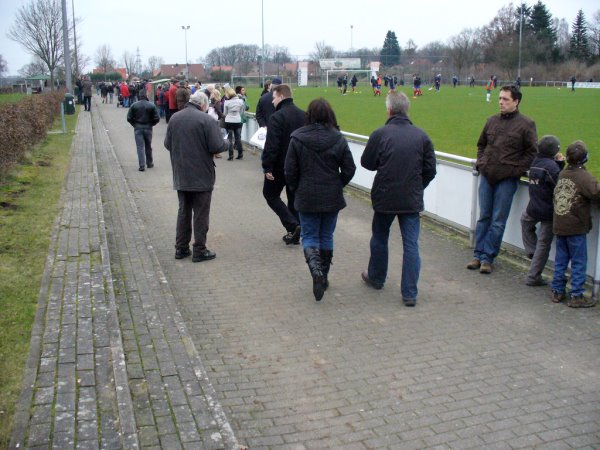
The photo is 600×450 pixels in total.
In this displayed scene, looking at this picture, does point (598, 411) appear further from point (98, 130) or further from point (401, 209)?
point (98, 130)

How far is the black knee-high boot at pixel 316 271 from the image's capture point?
6086mm

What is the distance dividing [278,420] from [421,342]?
64.4 inches

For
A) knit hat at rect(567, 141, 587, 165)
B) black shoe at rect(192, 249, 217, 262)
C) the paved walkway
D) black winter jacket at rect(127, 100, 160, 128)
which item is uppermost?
black winter jacket at rect(127, 100, 160, 128)

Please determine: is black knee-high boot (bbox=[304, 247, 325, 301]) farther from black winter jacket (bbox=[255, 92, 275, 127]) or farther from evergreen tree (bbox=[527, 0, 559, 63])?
evergreen tree (bbox=[527, 0, 559, 63])

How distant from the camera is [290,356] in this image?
5047 millimetres

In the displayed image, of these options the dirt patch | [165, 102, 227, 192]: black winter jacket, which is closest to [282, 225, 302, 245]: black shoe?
[165, 102, 227, 192]: black winter jacket

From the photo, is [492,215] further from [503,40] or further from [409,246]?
[503,40]

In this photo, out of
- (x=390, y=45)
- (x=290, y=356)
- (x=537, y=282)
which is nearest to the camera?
(x=290, y=356)

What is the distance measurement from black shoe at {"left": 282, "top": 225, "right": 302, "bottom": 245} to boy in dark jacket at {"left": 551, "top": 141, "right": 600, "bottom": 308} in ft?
10.5

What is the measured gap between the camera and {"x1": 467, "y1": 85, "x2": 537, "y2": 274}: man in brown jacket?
6812mm

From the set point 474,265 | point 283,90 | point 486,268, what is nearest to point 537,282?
point 486,268

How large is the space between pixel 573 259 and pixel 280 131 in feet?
11.2

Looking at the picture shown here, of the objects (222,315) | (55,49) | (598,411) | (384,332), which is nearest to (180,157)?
(222,315)

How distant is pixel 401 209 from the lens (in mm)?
6016
